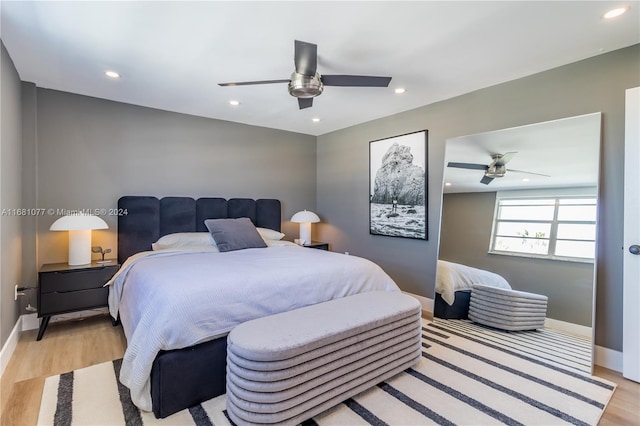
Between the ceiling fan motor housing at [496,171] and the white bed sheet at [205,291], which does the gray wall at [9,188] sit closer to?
the white bed sheet at [205,291]

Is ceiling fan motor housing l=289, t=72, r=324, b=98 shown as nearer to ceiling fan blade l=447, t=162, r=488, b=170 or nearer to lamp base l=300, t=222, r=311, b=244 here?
ceiling fan blade l=447, t=162, r=488, b=170

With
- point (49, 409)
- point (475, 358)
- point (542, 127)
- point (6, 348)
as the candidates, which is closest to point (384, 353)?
Result: point (475, 358)

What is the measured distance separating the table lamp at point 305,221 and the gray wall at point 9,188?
314cm

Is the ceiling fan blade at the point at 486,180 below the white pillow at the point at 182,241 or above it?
above

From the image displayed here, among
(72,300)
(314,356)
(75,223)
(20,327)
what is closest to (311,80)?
(314,356)

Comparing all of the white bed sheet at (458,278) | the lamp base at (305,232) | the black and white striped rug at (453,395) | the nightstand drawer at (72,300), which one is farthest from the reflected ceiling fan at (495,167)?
the nightstand drawer at (72,300)

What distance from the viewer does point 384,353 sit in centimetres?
214

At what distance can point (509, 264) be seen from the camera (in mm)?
2969

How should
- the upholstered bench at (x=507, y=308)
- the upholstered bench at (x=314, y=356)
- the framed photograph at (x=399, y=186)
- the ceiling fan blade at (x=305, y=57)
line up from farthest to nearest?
1. the framed photograph at (x=399, y=186)
2. the upholstered bench at (x=507, y=308)
3. the ceiling fan blade at (x=305, y=57)
4. the upholstered bench at (x=314, y=356)

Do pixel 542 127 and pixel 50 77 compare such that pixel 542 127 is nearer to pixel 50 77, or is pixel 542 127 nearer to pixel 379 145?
pixel 379 145

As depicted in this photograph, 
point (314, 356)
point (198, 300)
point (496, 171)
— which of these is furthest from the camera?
point (496, 171)

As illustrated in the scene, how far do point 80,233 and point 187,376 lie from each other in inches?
89.5

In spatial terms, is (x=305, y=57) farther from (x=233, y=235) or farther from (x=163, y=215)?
(x=163, y=215)

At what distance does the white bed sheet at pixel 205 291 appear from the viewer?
1823 millimetres
